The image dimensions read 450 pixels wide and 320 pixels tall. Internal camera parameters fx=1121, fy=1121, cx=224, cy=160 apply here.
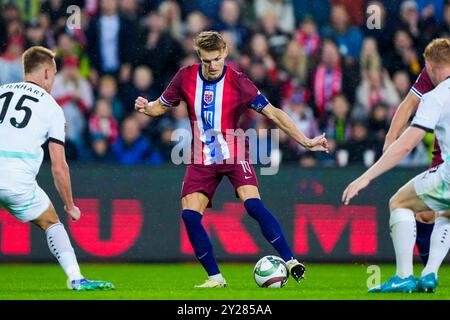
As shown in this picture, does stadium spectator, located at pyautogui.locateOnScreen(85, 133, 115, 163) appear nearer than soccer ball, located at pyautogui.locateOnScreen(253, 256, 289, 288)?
No

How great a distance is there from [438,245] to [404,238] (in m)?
0.39

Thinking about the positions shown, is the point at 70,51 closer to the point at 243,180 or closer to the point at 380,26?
the point at 380,26

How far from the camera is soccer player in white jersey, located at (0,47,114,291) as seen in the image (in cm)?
822

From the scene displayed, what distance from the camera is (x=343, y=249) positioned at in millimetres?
12508

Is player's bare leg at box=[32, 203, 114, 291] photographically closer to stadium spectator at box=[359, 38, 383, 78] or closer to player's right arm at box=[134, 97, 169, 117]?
player's right arm at box=[134, 97, 169, 117]

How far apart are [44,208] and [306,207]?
188 inches

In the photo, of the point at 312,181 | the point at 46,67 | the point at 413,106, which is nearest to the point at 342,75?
the point at 312,181

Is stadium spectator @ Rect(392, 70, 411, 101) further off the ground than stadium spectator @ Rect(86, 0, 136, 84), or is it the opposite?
stadium spectator @ Rect(86, 0, 136, 84)

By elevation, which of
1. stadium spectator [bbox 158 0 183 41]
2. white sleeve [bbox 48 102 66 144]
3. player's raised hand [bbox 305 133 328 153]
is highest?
stadium spectator [bbox 158 0 183 41]

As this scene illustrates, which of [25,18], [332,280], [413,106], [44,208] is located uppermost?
[25,18]

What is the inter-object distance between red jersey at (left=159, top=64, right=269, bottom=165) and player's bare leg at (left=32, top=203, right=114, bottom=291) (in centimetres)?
137

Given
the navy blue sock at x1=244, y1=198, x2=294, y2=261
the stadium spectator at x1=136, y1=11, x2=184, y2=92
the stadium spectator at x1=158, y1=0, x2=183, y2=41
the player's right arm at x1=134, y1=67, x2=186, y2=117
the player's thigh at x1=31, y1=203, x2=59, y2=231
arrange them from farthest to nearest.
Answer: the stadium spectator at x1=158, y1=0, x2=183, y2=41, the stadium spectator at x1=136, y1=11, x2=184, y2=92, the player's right arm at x1=134, y1=67, x2=186, y2=117, the navy blue sock at x1=244, y1=198, x2=294, y2=261, the player's thigh at x1=31, y1=203, x2=59, y2=231

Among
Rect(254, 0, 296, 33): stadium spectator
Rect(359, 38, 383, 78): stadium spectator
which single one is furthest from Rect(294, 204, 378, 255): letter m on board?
Rect(254, 0, 296, 33): stadium spectator

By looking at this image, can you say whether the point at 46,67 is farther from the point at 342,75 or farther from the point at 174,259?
the point at 342,75
